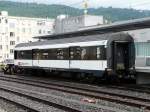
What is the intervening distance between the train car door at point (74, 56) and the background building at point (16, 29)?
8299 cm

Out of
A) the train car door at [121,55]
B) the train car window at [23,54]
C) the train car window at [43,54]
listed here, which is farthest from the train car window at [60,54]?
the train car window at [23,54]

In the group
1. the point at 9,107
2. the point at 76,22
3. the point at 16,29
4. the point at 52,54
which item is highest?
the point at 76,22

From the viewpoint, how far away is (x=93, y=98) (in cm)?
1872

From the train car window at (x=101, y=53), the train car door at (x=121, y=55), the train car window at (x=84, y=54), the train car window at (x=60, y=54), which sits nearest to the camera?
the train car window at (x=101, y=53)

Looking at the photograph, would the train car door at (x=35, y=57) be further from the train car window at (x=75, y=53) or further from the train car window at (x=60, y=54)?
the train car window at (x=75, y=53)

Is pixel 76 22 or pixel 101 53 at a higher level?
pixel 76 22

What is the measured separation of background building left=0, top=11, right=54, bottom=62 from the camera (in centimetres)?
11600

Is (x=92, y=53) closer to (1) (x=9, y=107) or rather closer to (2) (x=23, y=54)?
(1) (x=9, y=107)

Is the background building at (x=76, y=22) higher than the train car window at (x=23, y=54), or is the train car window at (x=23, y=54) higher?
the background building at (x=76, y=22)

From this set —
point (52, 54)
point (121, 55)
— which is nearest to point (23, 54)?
point (52, 54)

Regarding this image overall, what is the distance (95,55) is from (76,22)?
8996 cm

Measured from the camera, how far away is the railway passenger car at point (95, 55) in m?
25.7

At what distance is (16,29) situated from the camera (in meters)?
122

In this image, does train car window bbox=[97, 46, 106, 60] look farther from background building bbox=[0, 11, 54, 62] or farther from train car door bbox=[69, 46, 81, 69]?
background building bbox=[0, 11, 54, 62]
